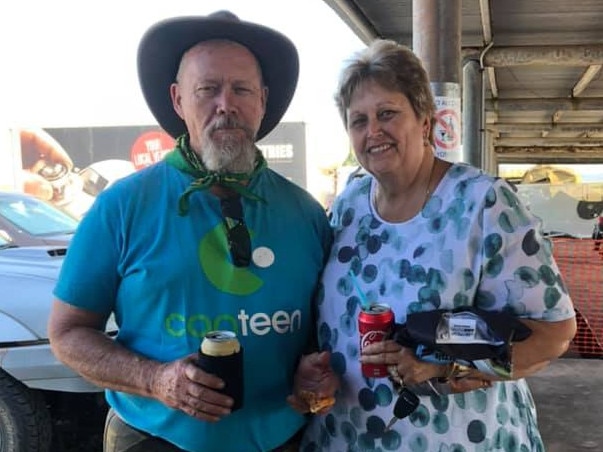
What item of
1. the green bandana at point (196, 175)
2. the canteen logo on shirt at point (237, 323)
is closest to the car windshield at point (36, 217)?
the green bandana at point (196, 175)

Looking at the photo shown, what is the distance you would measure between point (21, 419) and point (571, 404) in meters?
3.74

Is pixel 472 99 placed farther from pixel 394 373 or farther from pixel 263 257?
pixel 394 373

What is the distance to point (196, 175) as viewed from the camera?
202cm

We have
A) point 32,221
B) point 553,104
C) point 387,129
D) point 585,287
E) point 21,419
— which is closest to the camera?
point 387,129

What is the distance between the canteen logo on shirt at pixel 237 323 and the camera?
1.86 m

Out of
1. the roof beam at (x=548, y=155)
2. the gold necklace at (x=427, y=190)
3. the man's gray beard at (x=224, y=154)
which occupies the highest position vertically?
the roof beam at (x=548, y=155)

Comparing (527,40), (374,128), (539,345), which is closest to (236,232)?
(374,128)

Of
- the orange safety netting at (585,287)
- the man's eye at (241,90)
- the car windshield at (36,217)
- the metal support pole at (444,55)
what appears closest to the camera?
the man's eye at (241,90)

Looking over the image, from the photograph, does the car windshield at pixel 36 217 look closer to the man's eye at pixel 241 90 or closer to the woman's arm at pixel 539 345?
the man's eye at pixel 241 90

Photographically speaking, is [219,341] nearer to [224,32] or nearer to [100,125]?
[224,32]

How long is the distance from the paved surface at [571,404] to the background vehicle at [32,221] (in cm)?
374

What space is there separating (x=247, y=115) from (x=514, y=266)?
0.92m

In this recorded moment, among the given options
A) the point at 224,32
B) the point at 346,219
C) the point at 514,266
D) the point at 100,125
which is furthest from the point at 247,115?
the point at 100,125

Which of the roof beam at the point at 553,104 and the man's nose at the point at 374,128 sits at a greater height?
the roof beam at the point at 553,104
